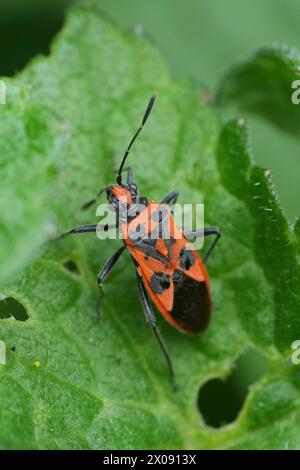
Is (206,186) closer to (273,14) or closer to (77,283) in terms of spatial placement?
(77,283)

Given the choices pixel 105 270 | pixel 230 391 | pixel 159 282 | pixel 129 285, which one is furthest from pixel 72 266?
pixel 230 391

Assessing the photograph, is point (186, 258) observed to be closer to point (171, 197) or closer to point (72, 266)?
point (171, 197)

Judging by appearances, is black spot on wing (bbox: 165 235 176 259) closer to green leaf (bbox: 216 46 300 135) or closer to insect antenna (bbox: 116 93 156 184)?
insect antenna (bbox: 116 93 156 184)

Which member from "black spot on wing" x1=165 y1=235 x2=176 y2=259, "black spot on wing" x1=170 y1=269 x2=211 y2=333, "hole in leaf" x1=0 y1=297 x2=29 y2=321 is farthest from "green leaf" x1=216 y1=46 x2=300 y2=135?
"hole in leaf" x1=0 y1=297 x2=29 y2=321

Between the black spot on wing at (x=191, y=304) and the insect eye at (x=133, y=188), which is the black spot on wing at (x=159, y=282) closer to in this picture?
the black spot on wing at (x=191, y=304)

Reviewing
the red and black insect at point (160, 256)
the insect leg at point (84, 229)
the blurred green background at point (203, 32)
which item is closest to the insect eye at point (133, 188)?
the red and black insect at point (160, 256)
